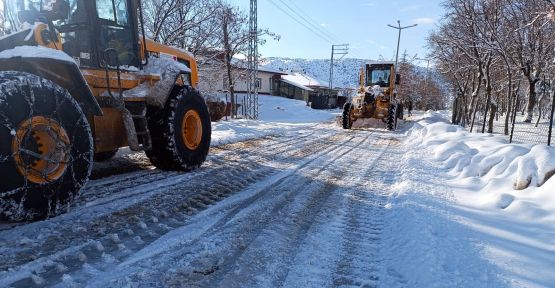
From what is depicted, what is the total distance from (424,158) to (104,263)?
24.2 ft

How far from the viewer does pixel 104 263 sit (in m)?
2.97

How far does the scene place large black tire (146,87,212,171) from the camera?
5875mm

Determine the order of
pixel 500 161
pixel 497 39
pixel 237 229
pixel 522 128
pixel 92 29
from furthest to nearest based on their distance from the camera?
1. pixel 522 128
2. pixel 497 39
3. pixel 500 161
4. pixel 92 29
5. pixel 237 229

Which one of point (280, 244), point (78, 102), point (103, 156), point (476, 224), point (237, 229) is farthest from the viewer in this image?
point (103, 156)

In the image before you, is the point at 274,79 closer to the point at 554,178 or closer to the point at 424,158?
the point at 424,158

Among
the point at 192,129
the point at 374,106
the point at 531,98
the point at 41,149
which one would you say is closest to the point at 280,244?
the point at 41,149

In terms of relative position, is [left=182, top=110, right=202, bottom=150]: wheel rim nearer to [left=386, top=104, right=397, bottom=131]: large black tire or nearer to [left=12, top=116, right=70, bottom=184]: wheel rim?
[left=12, top=116, right=70, bottom=184]: wheel rim

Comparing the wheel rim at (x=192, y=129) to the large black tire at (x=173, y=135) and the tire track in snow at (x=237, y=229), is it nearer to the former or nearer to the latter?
the large black tire at (x=173, y=135)

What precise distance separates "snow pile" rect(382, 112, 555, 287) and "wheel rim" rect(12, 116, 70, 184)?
3.02 metres

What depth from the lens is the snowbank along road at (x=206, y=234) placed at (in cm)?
287

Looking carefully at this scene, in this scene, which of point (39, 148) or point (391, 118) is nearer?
point (39, 148)

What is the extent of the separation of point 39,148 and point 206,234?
1681mm

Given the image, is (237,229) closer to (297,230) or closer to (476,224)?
(297,230)

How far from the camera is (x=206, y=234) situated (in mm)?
3682
